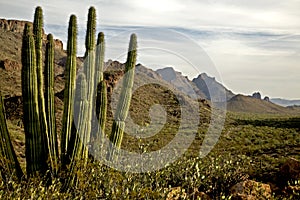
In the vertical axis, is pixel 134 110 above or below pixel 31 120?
below

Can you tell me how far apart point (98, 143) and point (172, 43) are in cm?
266

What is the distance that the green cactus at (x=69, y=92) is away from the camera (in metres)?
8.08

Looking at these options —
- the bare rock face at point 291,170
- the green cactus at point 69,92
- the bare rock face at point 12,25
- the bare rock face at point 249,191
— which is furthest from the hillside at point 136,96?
the bare rock face at point 12,25

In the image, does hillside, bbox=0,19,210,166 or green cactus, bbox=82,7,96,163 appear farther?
hillside, bbox=0,19,210,166

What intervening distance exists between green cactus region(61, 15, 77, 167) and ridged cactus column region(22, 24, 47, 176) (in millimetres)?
443

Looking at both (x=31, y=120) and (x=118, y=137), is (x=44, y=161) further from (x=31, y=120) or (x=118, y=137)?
(x=118, y=137)

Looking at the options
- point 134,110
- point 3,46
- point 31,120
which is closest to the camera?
point 31,120

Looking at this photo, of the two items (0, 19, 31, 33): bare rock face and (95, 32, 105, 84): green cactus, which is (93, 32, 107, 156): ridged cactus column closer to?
(95, 32, 105, 84): green cactus

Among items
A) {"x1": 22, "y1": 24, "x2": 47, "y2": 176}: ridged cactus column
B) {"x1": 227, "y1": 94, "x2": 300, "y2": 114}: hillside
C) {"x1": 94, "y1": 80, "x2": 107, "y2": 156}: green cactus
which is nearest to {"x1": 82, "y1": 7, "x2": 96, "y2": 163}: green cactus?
{"x1": 94, "y1": 80, "x2": 107, "y2": 156}: green cactus

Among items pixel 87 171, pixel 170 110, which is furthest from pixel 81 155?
pixel 170 110

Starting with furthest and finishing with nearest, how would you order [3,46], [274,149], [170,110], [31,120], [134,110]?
[3,46] < [170,110] < [134,110] < [274,149] < [31,120]

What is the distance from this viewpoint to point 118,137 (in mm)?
8766

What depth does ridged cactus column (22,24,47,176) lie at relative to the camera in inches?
298

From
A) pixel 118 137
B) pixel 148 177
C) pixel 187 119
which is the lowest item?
pixel 187 119
